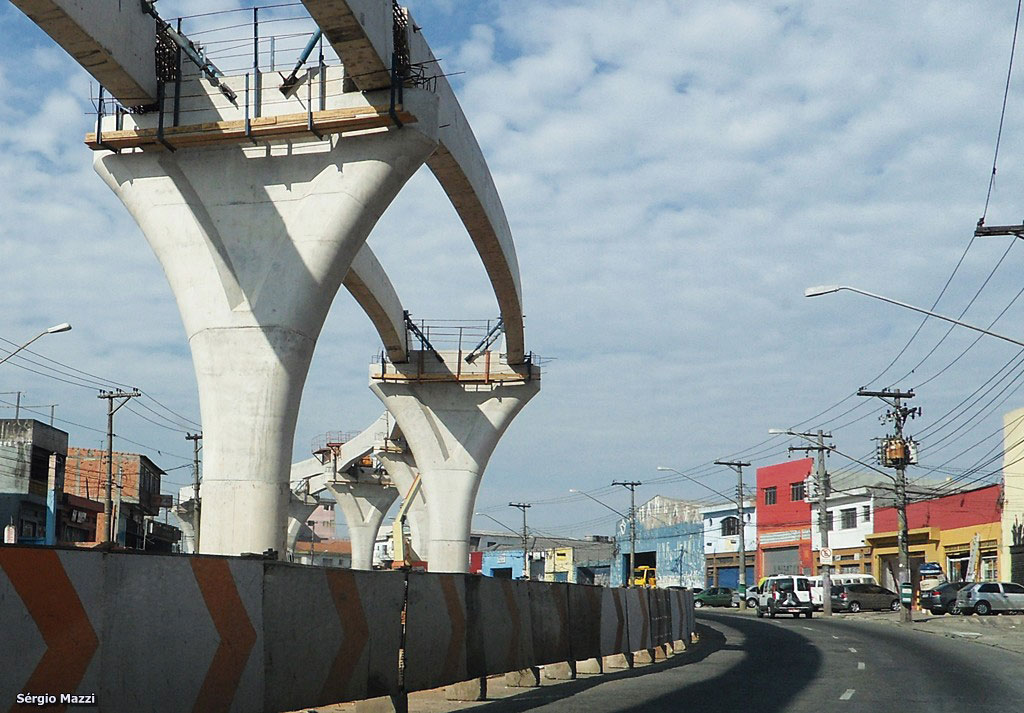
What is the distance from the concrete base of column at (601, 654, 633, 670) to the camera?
73.5 feet

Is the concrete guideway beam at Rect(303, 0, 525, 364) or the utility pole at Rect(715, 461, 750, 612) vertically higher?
the concrete guideway beam at Rect(303, 0, 525, 364)

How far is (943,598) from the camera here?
53625 millimetres

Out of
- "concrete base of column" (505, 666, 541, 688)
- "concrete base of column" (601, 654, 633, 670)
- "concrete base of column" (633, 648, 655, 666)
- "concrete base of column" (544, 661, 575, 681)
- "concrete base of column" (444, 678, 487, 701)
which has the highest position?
"concrete base of column" (444, 678, 487, 701)

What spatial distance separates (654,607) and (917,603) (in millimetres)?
36882

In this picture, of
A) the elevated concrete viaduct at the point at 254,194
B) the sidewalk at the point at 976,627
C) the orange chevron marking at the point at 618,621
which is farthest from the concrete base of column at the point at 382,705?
the sidewalk at the point at 976,627

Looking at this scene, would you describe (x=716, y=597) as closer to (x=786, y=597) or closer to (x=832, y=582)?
(x=832, y=582)

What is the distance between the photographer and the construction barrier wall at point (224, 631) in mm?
8352

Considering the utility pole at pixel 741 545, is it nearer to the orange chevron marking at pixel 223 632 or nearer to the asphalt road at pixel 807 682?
the asphalt road at pixel 807 682

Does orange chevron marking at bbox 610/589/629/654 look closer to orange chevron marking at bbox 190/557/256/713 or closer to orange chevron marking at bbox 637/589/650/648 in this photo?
orange chevron marking at bbox 637/589/650/648

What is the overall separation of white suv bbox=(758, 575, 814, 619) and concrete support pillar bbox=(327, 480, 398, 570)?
3512 cm

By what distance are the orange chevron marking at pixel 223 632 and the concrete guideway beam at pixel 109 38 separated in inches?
424

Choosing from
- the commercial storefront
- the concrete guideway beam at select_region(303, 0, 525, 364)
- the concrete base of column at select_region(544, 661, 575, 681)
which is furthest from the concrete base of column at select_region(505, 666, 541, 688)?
the commercial storefront

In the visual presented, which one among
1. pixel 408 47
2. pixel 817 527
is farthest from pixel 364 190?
pixel 817 527

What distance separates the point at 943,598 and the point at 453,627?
44946 millimetres
